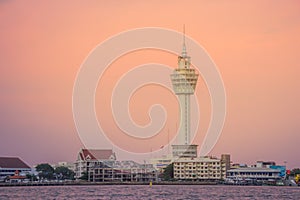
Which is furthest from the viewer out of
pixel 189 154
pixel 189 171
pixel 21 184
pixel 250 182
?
pixel 189 154

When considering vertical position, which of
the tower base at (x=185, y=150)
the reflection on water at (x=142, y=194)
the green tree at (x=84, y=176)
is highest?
the tower base at (x=185, y=150)

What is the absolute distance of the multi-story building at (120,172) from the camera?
517 ft

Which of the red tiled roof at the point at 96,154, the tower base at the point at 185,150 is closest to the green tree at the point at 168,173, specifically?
the tower base at the point at 185,150

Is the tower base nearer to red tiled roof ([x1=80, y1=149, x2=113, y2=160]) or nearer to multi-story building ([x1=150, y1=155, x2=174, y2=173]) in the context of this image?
multi-story building ([x1=150, y1=155, x2=174, y2=173])

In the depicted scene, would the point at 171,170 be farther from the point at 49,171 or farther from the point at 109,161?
the point at 49,171

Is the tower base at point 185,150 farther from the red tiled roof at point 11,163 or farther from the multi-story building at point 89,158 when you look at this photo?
the red tiled roof at point 11,163

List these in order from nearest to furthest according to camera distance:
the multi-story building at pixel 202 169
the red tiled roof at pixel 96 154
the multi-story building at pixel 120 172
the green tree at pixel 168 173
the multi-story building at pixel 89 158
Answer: the multi-story building at pixel 120 172
the multi-story building at pixel 89 158
the red tiled roof at pixel 96 154
the multi-story building at pixel 202 169
the green tree at pixel 168 173

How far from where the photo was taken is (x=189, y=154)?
604 ft

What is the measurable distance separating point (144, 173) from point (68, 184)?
25.2 metres

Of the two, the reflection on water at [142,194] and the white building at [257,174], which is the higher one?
the white building at [257,174]

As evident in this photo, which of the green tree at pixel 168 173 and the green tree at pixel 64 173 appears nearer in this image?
the green tree at pixel 168 173

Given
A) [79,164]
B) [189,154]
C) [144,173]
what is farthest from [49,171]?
[189,154]

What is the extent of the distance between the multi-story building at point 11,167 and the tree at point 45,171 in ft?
9.61

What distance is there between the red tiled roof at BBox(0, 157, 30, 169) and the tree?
15.3 ft
